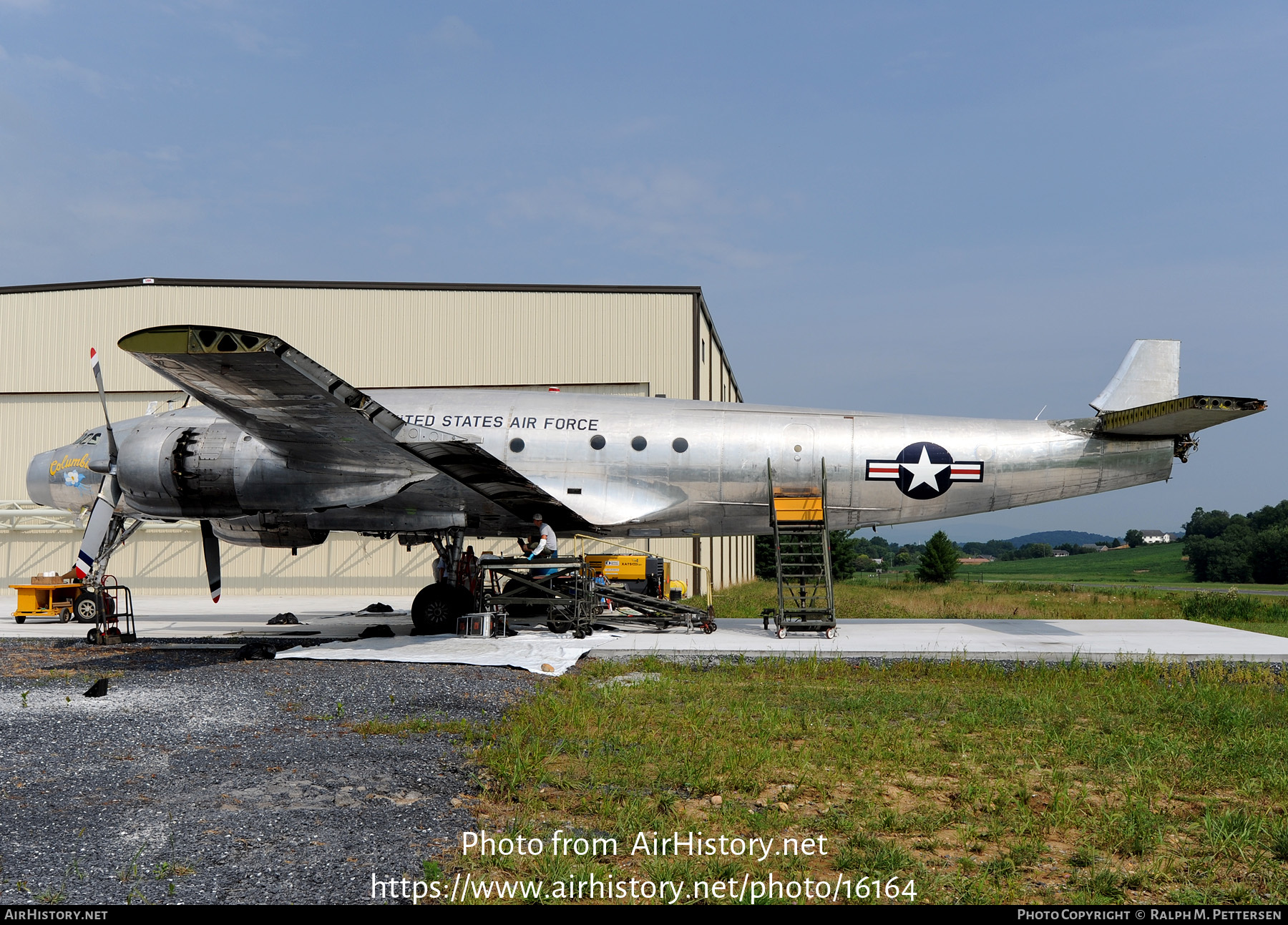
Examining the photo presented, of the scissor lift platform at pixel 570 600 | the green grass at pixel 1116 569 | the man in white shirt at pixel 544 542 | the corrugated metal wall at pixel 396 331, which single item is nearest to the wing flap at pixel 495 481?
the man in white shirt at pixel 544 542

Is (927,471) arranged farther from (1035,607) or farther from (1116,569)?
(1116,569)

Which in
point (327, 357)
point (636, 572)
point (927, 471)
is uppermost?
point (327, 357)

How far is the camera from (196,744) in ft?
24.6

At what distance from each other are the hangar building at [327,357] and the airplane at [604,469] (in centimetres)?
1221

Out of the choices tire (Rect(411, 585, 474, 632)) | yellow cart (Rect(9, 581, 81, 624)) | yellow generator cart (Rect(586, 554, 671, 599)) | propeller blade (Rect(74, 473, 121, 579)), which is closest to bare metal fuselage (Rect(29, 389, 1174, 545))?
propeller blade (Rect(74, 473, 121, 579))

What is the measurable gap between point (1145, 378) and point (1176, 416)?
1.44 m

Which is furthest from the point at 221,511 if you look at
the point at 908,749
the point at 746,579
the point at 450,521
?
the point at 746,579

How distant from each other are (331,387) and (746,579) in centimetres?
4716

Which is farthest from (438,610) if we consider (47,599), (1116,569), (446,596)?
(1116,569)

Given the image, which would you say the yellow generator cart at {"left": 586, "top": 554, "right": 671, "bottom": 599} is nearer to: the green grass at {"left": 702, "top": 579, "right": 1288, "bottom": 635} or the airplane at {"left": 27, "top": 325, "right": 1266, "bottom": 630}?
the green grass at {"left": 702, "top": 579, "right": 1288, "bottom": 635}

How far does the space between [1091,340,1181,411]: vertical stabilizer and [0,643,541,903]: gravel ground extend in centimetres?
1213

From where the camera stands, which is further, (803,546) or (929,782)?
(803,546)

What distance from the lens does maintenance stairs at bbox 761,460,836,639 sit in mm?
15047

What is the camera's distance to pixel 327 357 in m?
29.6
